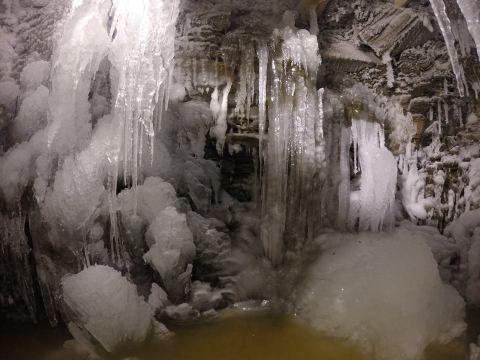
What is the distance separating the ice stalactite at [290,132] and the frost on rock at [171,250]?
1.04m

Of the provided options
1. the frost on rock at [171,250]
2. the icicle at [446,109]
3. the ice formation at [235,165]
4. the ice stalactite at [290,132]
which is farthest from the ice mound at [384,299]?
the icicle at [446,109]

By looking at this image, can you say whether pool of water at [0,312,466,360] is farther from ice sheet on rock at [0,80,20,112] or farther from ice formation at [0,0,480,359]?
ice sheet on rock at [0,80,20,112]

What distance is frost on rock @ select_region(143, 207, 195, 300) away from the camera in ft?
12.8

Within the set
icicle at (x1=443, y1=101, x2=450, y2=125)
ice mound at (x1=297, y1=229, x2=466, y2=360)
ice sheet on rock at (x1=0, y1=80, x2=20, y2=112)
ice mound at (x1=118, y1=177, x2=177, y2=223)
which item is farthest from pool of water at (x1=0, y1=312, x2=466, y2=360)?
icicle at (x1=443, y1=101, x2=450, y2=125)

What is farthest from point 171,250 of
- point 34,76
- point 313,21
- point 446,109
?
point 446,109

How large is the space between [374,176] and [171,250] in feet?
9.42

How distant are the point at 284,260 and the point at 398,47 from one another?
9.94ft

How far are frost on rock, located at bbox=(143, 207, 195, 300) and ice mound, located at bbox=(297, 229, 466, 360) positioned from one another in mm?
1235

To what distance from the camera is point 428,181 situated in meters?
5.57

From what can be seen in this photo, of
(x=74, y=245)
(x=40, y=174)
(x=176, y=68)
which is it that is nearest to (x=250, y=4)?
(x=176, y=68)

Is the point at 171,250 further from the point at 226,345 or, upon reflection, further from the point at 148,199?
the point at 226,345

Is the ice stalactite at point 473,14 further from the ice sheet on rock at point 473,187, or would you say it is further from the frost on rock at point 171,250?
the ice sheet on rock at point 473,187

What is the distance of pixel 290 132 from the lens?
4.45 m

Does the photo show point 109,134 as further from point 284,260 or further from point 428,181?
point 428,181
